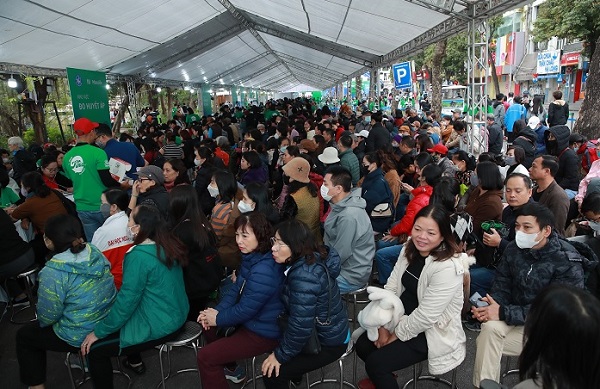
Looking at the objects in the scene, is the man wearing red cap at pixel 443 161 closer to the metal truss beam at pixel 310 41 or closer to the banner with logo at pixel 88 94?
the banner with logo at pixel 88 94

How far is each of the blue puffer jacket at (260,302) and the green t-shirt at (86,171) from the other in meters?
2.62

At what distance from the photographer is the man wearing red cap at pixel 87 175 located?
423cm

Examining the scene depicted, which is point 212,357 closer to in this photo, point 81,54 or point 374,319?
point 374,319

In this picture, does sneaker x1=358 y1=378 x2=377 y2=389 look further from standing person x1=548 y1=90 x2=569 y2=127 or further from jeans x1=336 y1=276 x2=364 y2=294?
standing person x1=548 y1=90 x2=569 y2=127

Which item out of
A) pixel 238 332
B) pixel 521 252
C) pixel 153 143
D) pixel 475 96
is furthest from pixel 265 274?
pixel 475 96

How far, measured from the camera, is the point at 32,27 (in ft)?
20.8

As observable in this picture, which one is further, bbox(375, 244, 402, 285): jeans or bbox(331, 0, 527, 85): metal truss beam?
bbox(331, 0, 527, 85): metal truss beam

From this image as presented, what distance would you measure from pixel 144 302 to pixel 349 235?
1.48 meters

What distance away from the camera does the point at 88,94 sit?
8.68 meters

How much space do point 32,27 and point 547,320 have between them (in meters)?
7.67

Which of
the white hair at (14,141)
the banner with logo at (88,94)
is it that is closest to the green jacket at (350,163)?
the white hair at (14,141)

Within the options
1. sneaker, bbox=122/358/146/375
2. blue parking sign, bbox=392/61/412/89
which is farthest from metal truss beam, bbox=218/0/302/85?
sneaker, bbox=122/358/146/375

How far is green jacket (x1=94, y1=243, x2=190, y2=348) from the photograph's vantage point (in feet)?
7.68

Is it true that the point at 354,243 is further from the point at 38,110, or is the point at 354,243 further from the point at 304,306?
the point at 38,110
